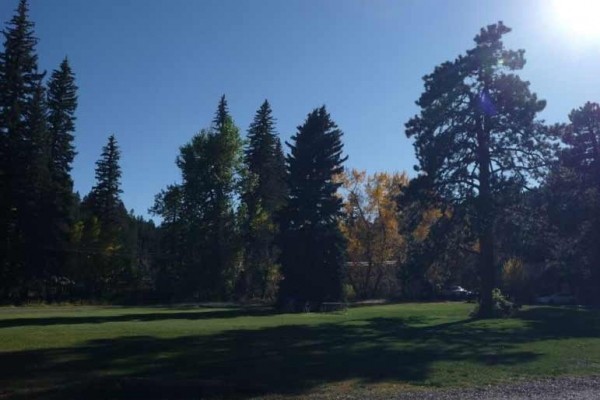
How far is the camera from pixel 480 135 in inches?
1575

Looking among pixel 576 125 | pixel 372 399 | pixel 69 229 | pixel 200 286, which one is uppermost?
pixel 576 125

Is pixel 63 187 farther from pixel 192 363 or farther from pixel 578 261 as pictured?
pixel 192 363

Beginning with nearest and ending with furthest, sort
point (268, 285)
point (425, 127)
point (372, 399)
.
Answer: point (372, 399) < point (425, 127) < point (268, 285)

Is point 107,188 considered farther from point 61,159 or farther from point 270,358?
point 270,358

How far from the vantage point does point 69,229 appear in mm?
70375

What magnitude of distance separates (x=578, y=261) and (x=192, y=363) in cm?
4692

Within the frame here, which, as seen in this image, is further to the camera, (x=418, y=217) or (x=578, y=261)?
(x=578, y=261)

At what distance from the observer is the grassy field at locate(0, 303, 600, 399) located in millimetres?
15094

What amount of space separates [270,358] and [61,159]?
5793 centimetres

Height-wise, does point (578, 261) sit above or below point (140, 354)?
above

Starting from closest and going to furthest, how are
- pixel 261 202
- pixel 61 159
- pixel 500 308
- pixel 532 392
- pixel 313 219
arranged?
pixel 532 392
pixel 500 308
pixel 313 219
pixel 61 159
pixel 261 202

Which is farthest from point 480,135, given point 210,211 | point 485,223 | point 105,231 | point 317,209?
point 105,231

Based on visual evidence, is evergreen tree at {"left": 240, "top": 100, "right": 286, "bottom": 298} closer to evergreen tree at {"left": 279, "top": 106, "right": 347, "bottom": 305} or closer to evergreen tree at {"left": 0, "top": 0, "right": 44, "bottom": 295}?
evergreen tree at {"left": 279, "top": 106, "right": 347, "bottom": 305}

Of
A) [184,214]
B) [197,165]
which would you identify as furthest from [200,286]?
[197,165]
